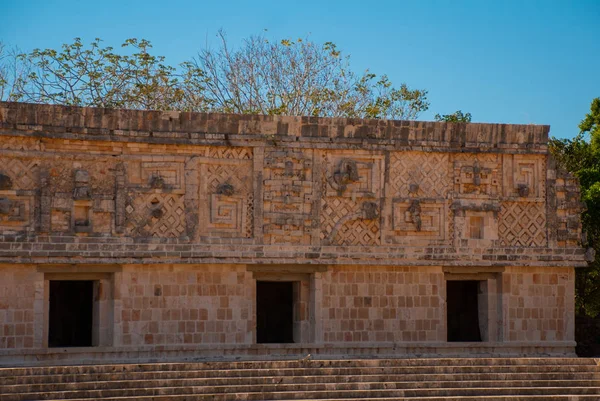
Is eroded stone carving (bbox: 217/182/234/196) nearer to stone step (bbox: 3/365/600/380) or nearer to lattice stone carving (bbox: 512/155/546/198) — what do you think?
stone step (bbox: 3/365/600/380)

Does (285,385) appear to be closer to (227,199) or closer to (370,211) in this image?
(227,199)

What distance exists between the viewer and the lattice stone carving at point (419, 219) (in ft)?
49.6

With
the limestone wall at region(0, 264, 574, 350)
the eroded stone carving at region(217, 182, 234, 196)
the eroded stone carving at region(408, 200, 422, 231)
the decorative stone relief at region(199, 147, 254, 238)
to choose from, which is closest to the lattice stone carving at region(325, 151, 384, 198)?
the eroded stone carving at region(408, 200, 422, 231)

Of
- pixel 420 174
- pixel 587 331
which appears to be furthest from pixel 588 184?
pixel 420 174

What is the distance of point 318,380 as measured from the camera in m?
12.1

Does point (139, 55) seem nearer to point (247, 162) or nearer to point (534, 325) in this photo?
point (247, 162)

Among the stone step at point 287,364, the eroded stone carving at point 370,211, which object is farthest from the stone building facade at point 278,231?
the stone step at point 287,364

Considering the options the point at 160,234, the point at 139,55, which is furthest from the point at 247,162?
the point at 139,55

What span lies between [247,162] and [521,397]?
5.04m

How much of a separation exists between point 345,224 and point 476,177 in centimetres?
214

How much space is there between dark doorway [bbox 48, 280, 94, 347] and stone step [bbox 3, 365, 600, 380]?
5567 mm

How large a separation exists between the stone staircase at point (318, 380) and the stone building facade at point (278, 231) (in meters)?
2.30

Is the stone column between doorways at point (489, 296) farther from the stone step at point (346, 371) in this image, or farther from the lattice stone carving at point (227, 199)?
the lattice stone carving at point (227, 199)

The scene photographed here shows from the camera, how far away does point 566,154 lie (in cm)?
2028
